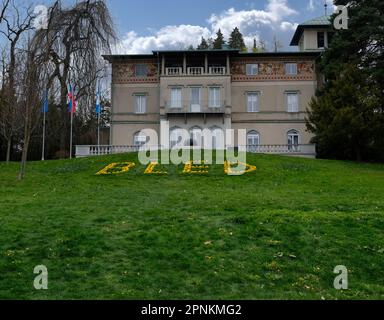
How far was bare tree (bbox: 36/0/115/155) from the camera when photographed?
36062 mm

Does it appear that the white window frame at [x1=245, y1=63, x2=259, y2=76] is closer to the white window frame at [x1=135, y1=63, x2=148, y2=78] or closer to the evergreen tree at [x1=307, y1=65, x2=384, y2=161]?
the white window frame at [x1=135, y1=63, x2=148, y2=78]

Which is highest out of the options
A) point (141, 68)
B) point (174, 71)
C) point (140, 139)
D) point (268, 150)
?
point (141, 68)

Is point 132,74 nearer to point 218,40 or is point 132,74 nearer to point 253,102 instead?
point 253,102

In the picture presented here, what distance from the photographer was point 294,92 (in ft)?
148

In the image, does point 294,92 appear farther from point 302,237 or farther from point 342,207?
point 302,237

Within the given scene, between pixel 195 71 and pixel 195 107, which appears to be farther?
pixel 195 71

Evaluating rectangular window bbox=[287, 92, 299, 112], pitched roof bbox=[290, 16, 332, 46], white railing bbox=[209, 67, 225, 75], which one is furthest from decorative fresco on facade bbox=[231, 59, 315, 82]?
pitched roof bbox=[290, 16, 332, 46]

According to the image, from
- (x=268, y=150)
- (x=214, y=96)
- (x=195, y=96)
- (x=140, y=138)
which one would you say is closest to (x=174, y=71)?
(x=195, y=96)

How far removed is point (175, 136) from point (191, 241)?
33.3m

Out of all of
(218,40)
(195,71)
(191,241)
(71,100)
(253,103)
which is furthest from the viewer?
(218,40)

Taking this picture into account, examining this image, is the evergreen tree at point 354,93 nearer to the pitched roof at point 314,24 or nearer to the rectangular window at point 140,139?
the pitched roof at point 314,24

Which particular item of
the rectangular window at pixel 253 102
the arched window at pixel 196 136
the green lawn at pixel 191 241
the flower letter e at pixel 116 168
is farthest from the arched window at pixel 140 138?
the green lawn at pixel 191 241

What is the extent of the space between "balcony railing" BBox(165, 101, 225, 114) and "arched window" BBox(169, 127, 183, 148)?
5.53 ft

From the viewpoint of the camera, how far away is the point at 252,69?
45.7 m
